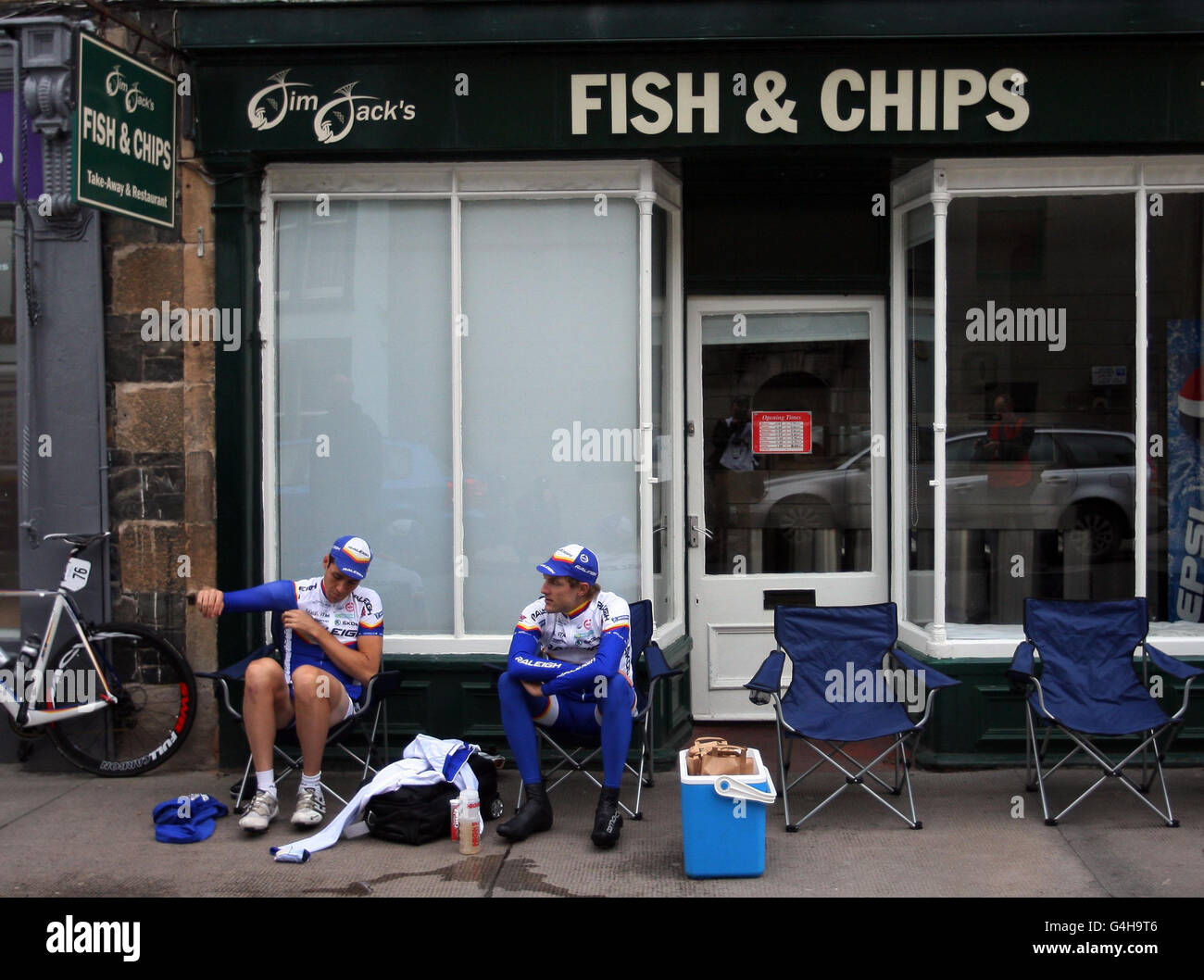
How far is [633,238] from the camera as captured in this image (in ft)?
22.0

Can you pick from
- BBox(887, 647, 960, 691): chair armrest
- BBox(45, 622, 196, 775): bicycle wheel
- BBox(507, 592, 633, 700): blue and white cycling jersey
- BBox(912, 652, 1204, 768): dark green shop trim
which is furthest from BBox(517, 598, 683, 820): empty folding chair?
BBox(45, 622, 196, 775): bicycle wheel

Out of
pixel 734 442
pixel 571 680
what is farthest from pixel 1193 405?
pixel 571 680

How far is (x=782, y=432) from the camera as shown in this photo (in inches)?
290

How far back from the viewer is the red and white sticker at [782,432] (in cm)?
735

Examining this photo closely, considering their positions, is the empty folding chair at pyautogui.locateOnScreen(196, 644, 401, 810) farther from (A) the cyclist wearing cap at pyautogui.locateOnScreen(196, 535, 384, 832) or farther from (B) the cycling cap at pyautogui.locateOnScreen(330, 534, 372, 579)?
(B) the cycling cap at pyautogui.locateOnScreen(330, 534, 372, 579)

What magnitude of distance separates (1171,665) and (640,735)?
268 centimetres

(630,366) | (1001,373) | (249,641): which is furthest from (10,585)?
(1001,373)

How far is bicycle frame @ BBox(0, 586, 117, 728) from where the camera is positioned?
6.41 meters

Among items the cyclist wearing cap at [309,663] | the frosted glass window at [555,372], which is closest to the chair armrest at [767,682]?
the frosted glass window at [555,372]

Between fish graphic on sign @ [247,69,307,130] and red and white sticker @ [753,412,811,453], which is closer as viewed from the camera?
fish graphic on sign @ [247,69,307,130]

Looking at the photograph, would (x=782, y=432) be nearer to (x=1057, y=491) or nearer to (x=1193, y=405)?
(x=1057, y=491)

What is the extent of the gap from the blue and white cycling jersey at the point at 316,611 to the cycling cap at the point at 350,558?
0.18m

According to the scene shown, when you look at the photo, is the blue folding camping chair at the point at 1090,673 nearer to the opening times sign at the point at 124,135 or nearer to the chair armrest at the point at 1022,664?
the chair armrest at the point at 1022,664
